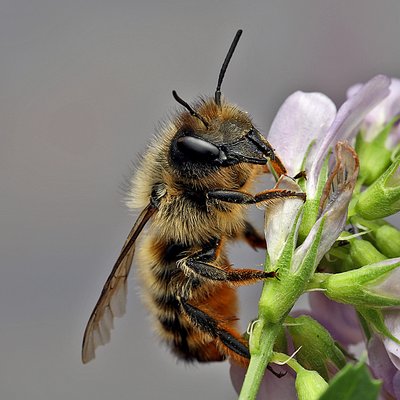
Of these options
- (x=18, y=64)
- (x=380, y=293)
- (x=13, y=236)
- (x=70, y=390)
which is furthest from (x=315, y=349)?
(x=18, y=64)

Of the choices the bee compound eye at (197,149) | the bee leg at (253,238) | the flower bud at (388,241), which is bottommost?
the bee leg at (253,238)

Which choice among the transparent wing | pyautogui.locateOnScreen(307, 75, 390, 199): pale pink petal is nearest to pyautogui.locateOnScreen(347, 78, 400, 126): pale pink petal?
pyautogui.locateOnScreen(307, 75, 390, 199): pale pink petal

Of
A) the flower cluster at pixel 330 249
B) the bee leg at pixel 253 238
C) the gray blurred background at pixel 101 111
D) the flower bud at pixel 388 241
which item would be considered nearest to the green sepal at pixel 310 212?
the flower cluster at pixel 330 249

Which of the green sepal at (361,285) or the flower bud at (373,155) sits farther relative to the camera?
the flower bud at (373,155)

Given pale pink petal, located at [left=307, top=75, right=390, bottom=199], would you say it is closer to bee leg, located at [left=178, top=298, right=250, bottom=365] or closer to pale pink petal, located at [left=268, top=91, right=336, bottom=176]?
pale pink petal, located at [left=268, top=91, right=336, bottom=176]

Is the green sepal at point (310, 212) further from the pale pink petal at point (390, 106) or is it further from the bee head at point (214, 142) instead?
the pale pink petal at point (390, 106)

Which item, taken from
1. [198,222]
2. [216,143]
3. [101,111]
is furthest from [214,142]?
[101,111]
